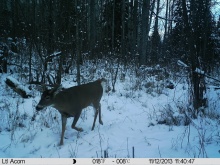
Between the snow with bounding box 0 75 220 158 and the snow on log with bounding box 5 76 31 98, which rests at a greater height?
the snow on log with bounding box 5 76 31 98

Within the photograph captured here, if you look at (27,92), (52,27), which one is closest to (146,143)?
(27,92)

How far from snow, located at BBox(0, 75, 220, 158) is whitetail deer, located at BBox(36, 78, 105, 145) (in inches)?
13.6

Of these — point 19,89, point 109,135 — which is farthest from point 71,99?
point 19,89

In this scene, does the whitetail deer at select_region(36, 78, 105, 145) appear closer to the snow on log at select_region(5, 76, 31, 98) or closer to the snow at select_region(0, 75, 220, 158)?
the snow at select_region(0, 75, 220, 158)

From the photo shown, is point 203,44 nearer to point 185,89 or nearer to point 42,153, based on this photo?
point 185,89

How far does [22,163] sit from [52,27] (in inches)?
331

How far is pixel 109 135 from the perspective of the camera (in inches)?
193

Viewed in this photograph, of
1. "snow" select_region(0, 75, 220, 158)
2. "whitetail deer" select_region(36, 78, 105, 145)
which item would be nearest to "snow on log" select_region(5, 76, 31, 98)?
"snow" select_region(0, 75, 220, 158)

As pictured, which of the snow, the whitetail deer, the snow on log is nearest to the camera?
the snow

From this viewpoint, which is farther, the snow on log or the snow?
the snow on log

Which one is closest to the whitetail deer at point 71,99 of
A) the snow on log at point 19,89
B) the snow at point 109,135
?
the snow at point 109,135

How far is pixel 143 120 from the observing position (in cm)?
576

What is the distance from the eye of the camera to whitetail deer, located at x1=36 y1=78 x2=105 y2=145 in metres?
4.79

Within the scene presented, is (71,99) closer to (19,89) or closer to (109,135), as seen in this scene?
(109,135)
